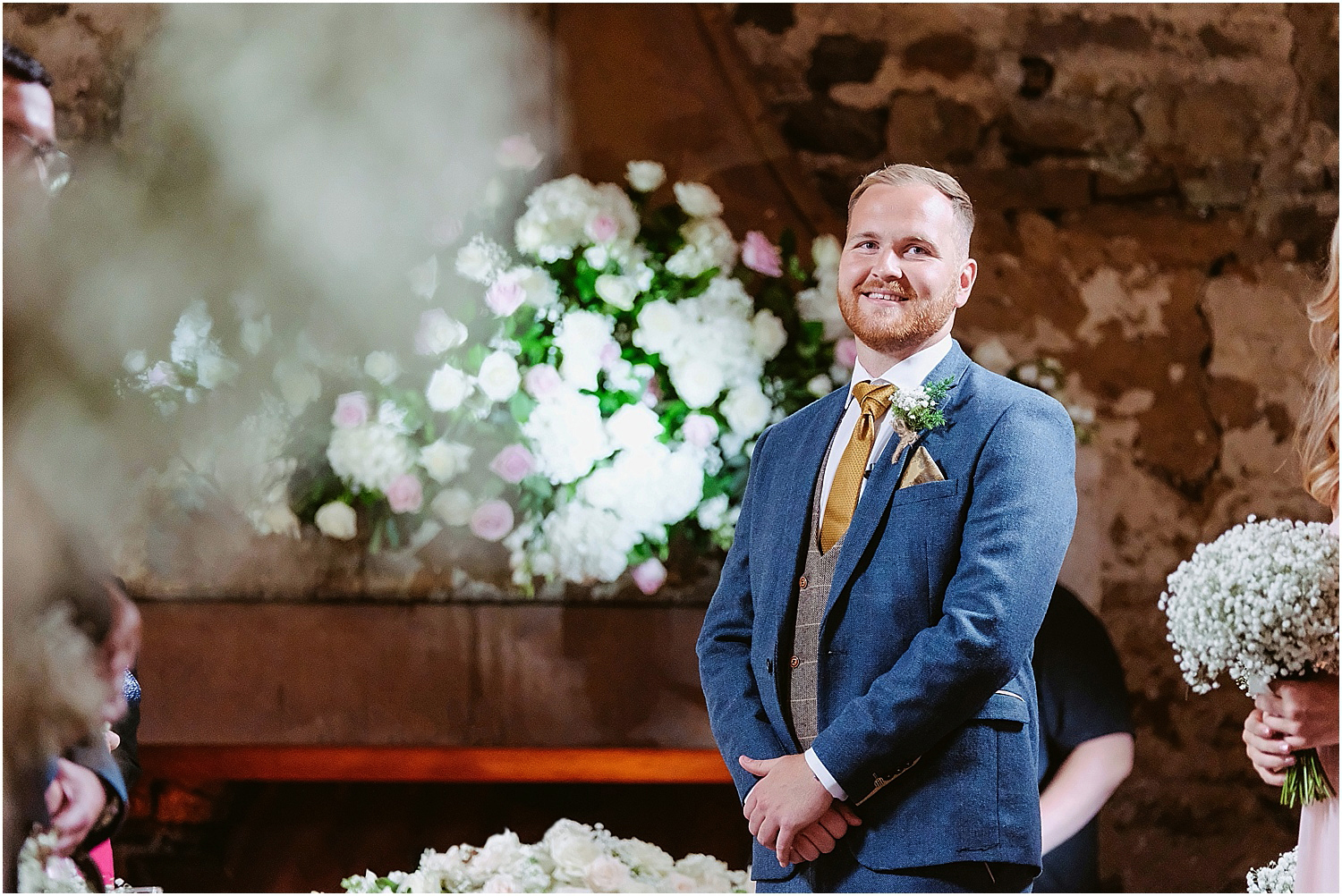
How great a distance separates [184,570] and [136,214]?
2.64 ft

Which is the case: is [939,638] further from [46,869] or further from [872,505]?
[46,869]

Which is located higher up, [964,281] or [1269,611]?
[964,281]

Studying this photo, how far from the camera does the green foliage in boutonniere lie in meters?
1.49

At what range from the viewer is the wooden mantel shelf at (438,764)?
246cm

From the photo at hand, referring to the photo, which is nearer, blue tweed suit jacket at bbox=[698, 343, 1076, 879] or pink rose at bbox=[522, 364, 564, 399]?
blue tweed suit jacket at bbox=[698, 343, 1076, 879]

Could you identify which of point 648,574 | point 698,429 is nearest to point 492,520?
point 648,574

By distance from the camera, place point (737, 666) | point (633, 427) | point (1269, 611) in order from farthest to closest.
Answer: point (633, 427), point (737, 666), point (1269, 611)

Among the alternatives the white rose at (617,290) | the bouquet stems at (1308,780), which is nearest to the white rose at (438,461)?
the white rose at (617,290)

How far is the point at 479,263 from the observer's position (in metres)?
2.49

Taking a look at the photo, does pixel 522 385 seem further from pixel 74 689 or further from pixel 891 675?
pixel 891 675

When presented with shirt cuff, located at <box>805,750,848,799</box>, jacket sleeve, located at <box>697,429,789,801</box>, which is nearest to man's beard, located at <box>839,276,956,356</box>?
jacket sleeve, located at <box>697,429,789,801</box>

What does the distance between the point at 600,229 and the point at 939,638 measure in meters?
1.44

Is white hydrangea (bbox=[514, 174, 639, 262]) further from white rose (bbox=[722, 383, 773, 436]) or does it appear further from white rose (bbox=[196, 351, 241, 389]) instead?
white rose (bbox=[196, 351, 241, 389])

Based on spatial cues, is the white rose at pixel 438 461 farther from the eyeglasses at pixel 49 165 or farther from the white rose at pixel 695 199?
the eyeglasses at pixel 49 165
